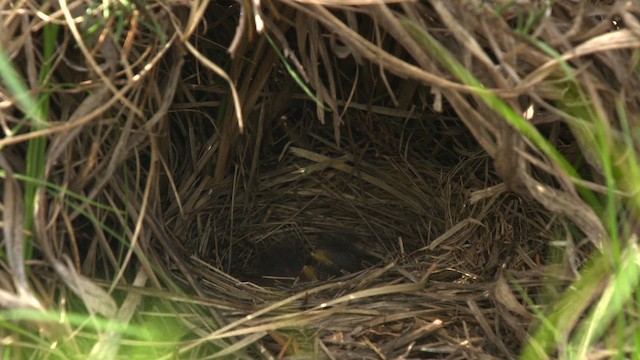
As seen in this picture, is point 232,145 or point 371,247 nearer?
point 232,145

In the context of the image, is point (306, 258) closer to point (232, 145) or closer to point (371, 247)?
point (371, 247)

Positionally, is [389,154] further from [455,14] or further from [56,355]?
[56,355]

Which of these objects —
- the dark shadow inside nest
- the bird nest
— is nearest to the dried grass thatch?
the bird nest

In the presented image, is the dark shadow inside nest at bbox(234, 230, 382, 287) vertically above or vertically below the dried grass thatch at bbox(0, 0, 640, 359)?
below

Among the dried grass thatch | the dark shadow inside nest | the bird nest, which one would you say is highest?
the dried grass thatch

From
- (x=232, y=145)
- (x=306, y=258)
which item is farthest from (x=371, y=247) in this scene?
(x=232, y=145)

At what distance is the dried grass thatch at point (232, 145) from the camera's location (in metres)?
1.20

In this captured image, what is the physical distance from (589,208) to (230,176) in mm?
977

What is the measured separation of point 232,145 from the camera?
1885 millimetres

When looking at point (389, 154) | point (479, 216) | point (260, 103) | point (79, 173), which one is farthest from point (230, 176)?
point (79, 173)

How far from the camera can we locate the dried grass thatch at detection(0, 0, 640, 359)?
1195mm

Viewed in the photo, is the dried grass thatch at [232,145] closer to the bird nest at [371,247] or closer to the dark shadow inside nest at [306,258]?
the bird nest at [371,247]

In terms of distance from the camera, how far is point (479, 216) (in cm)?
179

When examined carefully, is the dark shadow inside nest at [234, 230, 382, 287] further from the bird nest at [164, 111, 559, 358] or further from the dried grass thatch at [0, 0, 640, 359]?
the dried grass thatch at [0, 0, 640, 359]
